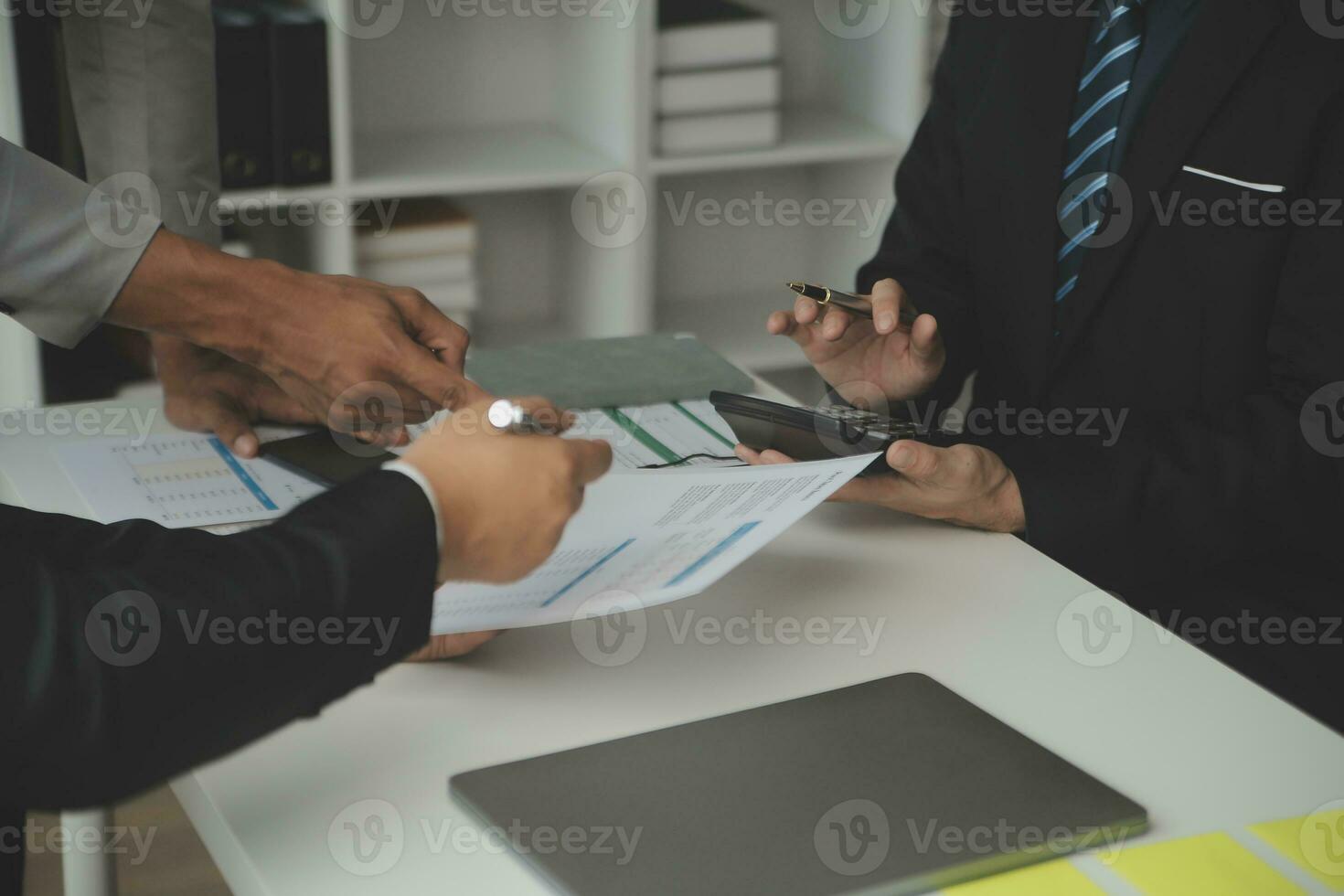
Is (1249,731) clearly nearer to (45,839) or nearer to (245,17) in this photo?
(45,839)

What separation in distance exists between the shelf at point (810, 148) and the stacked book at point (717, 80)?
0.09 ft

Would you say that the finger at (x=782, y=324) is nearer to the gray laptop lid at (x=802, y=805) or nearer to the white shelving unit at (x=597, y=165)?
the gray laptop lid at (x=802, y=805)

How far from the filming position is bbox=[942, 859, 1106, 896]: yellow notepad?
2.57ft

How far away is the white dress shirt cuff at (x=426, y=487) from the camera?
825 millimetres

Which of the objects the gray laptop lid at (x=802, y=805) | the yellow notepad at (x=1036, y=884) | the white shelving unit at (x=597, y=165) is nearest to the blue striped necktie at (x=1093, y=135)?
the gray laptop lid at (x=802, y=805)

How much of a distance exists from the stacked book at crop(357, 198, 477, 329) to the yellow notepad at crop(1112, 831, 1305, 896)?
81.1 inches

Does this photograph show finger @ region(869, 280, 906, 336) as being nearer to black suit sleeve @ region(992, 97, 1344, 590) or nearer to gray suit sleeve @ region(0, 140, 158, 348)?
black suit sleeve @ region(992, 97, 1344, 590)

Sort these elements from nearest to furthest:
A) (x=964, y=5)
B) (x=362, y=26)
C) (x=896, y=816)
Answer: (x=896, y=816)
(x=964, y=5)
(x=362, y=26)

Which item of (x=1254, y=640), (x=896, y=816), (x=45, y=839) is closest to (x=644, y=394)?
(x=1254, y=640)

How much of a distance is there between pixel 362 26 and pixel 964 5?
1.32 meters

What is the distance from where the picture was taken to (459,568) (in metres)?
0.87

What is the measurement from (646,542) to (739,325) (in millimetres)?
2158

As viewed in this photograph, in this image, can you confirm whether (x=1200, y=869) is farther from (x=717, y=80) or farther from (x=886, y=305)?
(x=717, y=80)

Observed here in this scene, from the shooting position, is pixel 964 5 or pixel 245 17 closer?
pixel 964 5
